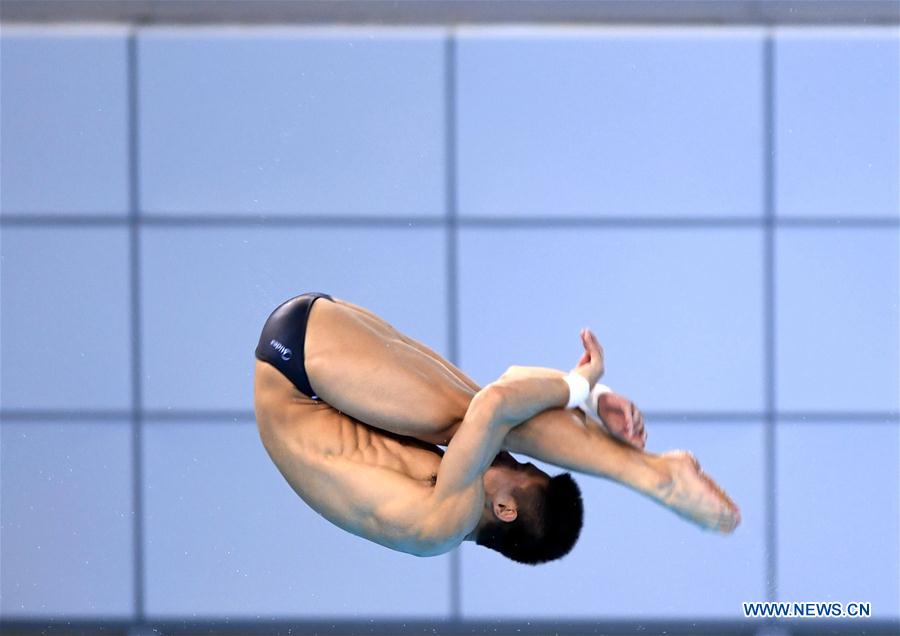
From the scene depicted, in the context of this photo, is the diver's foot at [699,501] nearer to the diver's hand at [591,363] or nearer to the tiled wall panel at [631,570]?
the diver's hand at [591,363]

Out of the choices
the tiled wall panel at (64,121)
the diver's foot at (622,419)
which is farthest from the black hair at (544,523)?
the tiled wall panel at (64,121)

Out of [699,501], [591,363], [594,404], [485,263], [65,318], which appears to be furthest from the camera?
[65,318]

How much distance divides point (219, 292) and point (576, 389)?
2.87 meters

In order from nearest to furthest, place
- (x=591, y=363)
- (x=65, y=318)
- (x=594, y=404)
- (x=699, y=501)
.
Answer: (x=699, y=501), (x=594, y=404), (x=591, y=363), (x=65, y=318)

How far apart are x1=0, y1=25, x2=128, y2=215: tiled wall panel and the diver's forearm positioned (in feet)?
10.6

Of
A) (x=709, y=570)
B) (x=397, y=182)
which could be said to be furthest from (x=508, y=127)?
(x=709, y=570)

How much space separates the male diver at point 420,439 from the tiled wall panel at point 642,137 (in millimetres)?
2275

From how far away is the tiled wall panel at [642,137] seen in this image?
632cm

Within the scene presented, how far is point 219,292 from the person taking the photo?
6449 mm

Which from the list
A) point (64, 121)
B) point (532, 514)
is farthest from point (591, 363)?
point (64, 121)

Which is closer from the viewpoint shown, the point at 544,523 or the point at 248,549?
the point at 544,523

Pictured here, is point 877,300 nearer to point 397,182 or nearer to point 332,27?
point 397,182

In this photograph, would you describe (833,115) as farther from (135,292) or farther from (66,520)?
(66,520)

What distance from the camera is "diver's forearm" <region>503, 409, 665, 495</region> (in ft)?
13.3
